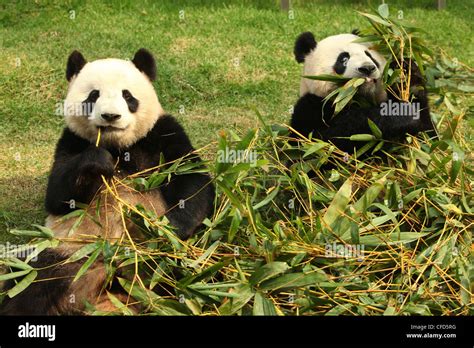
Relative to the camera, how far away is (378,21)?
18.2 feet

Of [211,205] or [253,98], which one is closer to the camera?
[211,205]

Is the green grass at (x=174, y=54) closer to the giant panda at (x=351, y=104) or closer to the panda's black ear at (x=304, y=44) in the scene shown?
the panda's black ear at (x=304, y=44)

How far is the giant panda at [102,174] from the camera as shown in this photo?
4.83 m

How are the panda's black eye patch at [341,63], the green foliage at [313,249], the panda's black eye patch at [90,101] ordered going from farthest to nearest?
the panda's black eye patch at [341,63], the panda's black eye patch at [90,101], the green foliage at [313,249]

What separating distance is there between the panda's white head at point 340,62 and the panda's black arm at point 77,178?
1804 millimetres

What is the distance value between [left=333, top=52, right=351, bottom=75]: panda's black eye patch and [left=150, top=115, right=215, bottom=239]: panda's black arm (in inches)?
51.0

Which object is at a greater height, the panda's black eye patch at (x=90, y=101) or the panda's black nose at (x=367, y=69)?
the panda's black nose at (x=367, y=69)

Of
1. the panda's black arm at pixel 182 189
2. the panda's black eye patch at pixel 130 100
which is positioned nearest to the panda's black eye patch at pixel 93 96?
the panda's black eye patch at pixel 130 100

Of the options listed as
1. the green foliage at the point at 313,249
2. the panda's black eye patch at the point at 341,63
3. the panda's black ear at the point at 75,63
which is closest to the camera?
the green foliage at the point at 313,249

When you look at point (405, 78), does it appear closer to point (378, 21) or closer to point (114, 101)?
point (378, 21)

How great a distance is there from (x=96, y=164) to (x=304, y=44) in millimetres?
2171

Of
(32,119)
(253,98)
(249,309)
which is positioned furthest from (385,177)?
(32,119)

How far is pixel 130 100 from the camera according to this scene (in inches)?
208

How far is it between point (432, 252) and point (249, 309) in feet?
3.76
